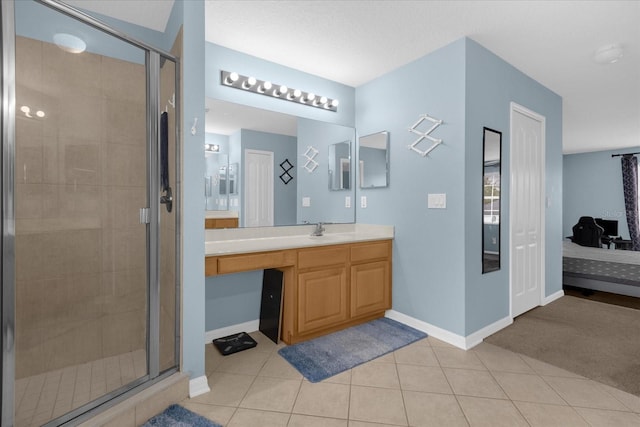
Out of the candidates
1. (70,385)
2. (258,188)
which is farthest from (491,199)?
(70,385)

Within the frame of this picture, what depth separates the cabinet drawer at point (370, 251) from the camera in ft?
9.28

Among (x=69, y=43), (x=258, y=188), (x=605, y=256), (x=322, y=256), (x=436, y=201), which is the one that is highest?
(x=69, y=43)

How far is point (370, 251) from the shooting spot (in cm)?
292

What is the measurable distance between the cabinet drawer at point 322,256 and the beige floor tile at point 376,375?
81 centimetres

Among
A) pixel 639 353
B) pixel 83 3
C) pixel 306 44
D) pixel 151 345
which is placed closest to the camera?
pixel 151 345

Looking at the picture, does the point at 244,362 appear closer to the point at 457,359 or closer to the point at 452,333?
the point at 457,359

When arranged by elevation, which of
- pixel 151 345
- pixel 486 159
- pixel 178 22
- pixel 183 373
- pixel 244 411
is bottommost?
pixel 244 411

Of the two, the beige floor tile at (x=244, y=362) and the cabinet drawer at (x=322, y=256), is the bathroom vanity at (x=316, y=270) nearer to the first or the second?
the cabinet drawer at (x=322, y=256)

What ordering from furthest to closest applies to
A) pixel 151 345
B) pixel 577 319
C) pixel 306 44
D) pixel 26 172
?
pixel 577 319, pixel 306 44, pixel 151 345, pixel 26 172

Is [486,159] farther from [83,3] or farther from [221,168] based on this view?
[83,3]

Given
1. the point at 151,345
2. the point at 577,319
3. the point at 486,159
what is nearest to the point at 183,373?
the point at 151,345

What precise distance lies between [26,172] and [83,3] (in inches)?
47.5

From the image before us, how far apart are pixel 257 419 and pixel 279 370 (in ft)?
1.58

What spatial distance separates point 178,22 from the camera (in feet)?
6.33
